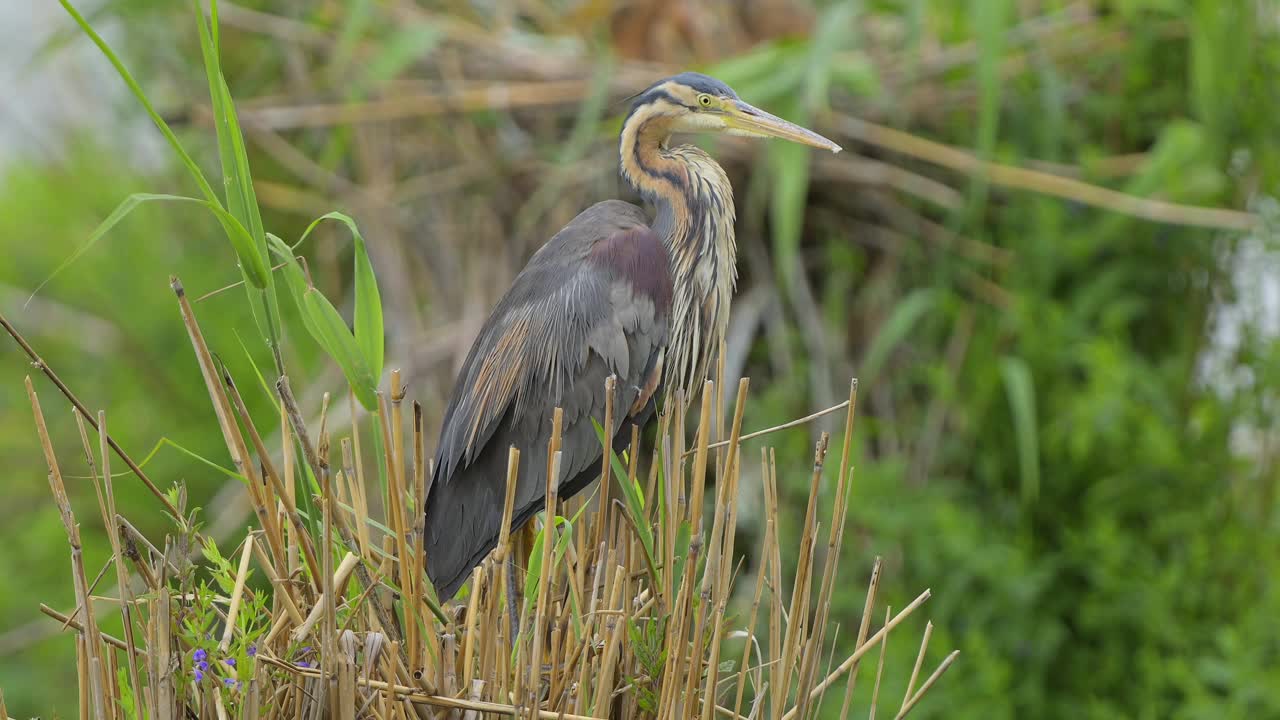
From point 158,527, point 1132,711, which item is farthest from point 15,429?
point 1132,711

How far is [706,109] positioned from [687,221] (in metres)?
0.14

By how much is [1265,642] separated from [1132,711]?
12.0 inches

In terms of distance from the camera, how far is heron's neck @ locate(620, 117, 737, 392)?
5.33ft

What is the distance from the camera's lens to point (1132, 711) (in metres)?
2.59

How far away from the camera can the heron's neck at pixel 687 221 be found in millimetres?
1624

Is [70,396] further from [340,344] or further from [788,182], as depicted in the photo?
[788,182]

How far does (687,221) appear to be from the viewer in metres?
1.63

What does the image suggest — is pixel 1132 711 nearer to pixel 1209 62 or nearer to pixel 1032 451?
pixel 1032 451

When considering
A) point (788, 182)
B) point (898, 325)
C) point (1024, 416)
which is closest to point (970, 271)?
point (898, 325)

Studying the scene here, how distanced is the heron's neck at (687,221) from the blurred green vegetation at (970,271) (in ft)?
2.11

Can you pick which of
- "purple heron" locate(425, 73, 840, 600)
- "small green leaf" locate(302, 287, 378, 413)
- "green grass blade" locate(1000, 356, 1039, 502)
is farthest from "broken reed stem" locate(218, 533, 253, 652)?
"green grass blade" locate(1000, 356, 1039, 502)

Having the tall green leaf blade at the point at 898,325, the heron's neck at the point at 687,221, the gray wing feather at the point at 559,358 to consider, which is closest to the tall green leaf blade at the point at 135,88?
the gray wing feather at the point at 559,358

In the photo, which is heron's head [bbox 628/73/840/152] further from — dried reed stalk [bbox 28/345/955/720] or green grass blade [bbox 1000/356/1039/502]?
green grass blade [bbox 1000/356/1039/502]

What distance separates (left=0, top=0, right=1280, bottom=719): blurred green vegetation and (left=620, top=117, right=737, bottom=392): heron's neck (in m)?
0.64
